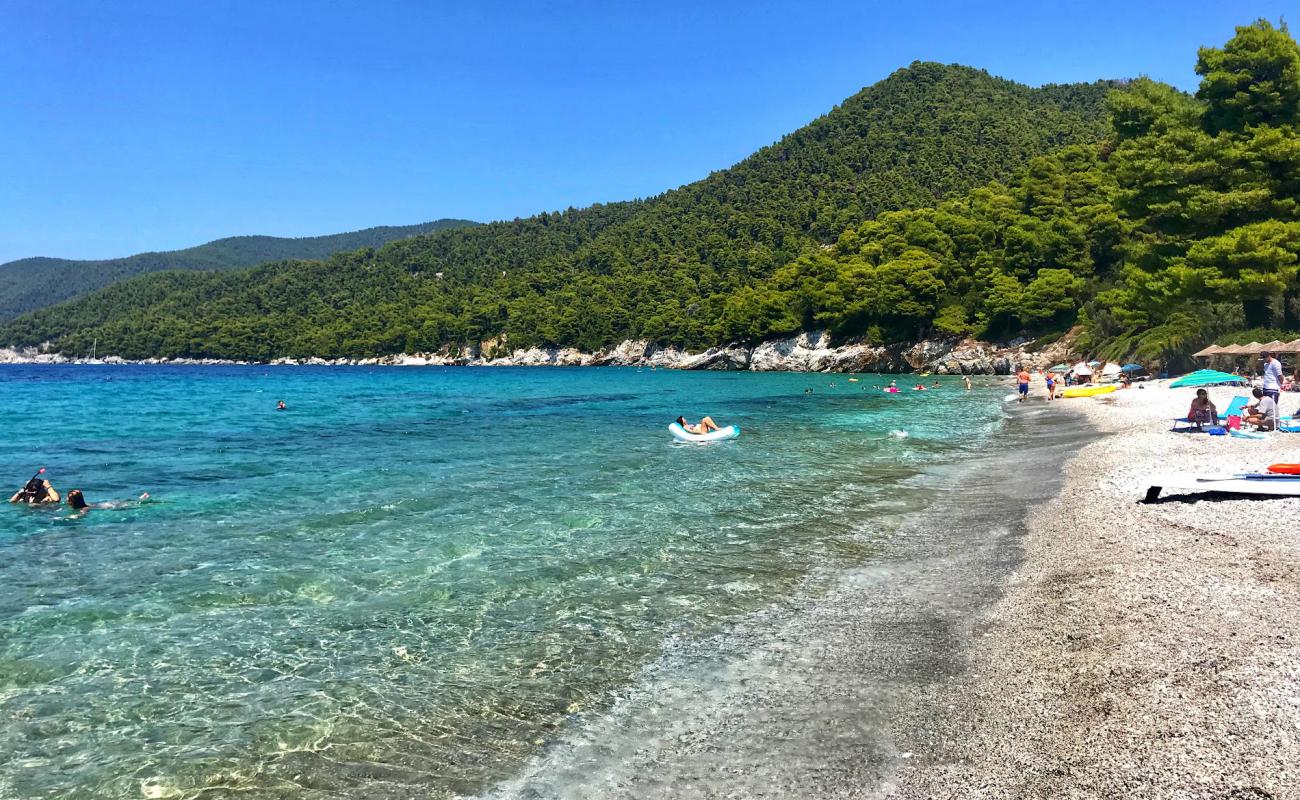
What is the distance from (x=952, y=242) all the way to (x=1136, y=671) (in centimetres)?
10256

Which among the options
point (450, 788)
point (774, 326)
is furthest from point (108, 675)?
point (774, 326)

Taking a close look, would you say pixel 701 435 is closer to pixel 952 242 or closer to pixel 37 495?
pixel 37 495

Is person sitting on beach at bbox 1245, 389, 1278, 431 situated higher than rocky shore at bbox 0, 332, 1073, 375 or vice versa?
rocky shore at bbox 0, 332, 1073, 375

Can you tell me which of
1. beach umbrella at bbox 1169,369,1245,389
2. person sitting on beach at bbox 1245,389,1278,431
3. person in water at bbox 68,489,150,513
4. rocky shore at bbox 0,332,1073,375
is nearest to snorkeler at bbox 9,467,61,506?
person in water at bbox 68,489,150,513

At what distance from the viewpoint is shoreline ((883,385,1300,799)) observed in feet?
15.5

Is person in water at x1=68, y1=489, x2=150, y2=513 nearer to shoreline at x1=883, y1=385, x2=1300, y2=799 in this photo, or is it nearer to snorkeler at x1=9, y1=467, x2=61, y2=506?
snorkeler at x1=9, y1=467, x2=61, y2=506

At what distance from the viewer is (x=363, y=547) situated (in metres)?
12.6

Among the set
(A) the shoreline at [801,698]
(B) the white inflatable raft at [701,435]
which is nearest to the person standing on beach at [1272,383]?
(A) the shoreline at [801,698]

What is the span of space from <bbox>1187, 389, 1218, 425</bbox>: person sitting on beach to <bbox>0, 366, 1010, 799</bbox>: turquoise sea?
5.86 metres

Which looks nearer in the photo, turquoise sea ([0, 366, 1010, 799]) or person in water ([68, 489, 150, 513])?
turquoise sea ([0, 366, 1010, 799])

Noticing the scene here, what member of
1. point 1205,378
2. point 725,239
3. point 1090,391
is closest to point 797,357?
point 1090,391

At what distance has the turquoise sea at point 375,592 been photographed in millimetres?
6105

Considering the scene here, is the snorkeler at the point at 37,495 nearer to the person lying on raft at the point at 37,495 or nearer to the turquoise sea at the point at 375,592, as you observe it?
the person lying on raft at the point at 37,495

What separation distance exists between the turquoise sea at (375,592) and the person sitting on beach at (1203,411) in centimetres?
586
